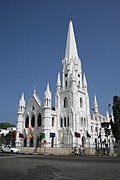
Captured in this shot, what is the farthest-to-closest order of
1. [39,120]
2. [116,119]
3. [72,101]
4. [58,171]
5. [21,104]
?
[21,104]
[39,120]
[72,101]
[116,119]
[58,171]

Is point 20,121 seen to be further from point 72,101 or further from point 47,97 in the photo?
point 72,101

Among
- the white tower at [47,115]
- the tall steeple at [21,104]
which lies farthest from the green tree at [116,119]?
the tall steeple at [21,104]

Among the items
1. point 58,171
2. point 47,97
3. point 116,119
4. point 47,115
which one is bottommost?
point 58,171

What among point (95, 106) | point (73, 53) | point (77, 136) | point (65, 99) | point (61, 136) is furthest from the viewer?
point (95, 106)

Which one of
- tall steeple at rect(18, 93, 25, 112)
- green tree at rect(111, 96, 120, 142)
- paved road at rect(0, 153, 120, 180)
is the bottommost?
paved road at rect(0, 153, 120, 180)

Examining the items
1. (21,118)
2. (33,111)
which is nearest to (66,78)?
(33,111)

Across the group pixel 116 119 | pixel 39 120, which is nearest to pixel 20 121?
pixel 39 120

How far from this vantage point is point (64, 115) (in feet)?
199

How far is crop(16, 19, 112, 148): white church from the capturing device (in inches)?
2251

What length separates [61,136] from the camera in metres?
59.0

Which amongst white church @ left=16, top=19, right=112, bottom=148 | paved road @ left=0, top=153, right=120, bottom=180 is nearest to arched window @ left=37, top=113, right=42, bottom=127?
white church @ left=16, top=19, right=112, bottom=148

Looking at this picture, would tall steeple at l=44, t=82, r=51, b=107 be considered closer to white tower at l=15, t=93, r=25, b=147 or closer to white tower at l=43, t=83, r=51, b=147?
white tower at l=43, t=83, r=51, b=147

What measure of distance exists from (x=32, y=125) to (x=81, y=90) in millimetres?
17673

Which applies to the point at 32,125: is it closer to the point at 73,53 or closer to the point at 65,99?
the point at 65,99
